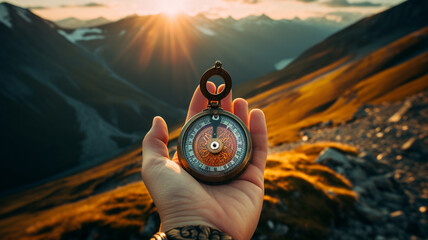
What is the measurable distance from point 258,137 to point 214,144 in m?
1.63

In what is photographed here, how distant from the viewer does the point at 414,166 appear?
88.1 feet

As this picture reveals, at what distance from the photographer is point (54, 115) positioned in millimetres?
146125

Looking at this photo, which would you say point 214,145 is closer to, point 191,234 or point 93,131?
point 191,234

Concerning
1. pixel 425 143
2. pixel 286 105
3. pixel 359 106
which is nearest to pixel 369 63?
pixel 286 105

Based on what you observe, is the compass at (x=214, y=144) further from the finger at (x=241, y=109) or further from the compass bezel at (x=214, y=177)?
the finger at (x=241, y=109)

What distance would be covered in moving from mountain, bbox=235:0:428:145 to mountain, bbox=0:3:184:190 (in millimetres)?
89409

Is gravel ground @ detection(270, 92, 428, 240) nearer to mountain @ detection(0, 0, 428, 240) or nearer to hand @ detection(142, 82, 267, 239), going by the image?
mountain @ detection(0, 0, 428, 240)

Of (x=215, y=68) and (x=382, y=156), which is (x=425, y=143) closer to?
(x=382, y=156)

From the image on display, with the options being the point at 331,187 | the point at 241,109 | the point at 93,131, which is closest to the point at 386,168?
the point at 331,187

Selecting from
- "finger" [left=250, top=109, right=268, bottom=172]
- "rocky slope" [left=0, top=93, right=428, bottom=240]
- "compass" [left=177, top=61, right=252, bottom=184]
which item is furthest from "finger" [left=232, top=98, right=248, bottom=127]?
"rocky slope" [left=0, top=93, right=428, bottom=240]

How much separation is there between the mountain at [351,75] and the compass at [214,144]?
150 feet

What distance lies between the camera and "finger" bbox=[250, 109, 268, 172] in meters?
7.12

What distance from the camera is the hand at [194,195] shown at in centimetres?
548

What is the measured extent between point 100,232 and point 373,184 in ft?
71.7
